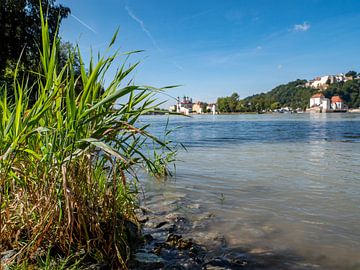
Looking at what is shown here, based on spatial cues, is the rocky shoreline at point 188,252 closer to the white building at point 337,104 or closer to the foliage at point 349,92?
the white building at point 337,104

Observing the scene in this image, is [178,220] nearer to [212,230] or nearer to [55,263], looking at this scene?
[212,230]

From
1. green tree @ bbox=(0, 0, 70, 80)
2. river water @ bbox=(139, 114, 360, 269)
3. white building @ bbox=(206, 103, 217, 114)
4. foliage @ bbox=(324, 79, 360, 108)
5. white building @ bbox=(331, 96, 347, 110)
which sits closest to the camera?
river water @ bbox=(139, 114, 360, 269)

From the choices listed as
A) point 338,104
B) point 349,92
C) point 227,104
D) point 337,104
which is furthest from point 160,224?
point 349,92

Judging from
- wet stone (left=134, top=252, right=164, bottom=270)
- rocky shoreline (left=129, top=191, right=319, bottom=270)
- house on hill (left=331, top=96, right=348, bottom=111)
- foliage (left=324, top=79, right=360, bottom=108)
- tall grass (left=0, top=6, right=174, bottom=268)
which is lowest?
rocky shoreline (left=129, top=191, right=319, bottom=270)

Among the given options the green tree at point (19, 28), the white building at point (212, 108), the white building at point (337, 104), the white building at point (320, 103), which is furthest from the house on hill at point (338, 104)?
the green tree at point (19, 28)

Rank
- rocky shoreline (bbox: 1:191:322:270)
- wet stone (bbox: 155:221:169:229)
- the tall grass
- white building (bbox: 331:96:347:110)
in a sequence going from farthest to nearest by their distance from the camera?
white building (bbox: 331:96:347:110)
wet stone (bbox: 155:221:169:229)
rocky shoreline (bbox: 1:191:322:270)
the tall grass

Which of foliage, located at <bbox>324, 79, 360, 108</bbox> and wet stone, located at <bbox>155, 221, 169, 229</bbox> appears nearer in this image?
wet stone, located at <bbox>155, 221, 169, 229</bbox>

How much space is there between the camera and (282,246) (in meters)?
4.06

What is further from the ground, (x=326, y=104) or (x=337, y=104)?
(x=326, y=104)

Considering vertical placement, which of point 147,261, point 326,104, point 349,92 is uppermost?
point 349,92

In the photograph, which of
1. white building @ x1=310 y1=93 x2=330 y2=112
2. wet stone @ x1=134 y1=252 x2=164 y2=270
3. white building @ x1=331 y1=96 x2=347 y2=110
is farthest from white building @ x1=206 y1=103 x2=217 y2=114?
wet stone @ x1=134 y1=252 x2=164 y2=270

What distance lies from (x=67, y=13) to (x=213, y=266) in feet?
65.6

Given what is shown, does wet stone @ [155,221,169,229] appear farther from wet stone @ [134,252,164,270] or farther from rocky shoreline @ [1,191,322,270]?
wet stone @ [134,252,164,270]

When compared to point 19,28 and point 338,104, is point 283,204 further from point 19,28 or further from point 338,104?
point 338,104
